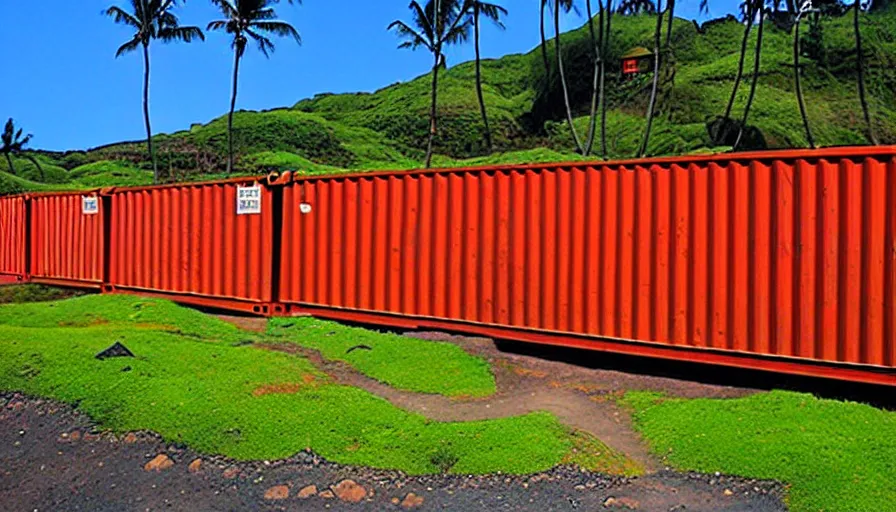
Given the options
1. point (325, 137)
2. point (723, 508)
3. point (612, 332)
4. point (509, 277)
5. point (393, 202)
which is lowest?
point (723, 508)

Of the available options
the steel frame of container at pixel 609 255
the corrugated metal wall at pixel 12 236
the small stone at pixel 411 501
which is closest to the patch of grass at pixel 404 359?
the steel frame of container at pixel 609 255

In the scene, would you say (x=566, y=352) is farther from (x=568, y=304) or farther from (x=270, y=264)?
(x=270, y=264)

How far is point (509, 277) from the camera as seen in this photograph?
857cm

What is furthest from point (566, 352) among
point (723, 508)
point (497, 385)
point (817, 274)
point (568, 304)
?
point (723, 508)

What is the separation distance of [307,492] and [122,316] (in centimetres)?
594

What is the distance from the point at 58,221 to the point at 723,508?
13.4 metres

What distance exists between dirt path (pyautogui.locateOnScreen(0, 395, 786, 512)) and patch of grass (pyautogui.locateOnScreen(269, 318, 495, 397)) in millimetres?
1947

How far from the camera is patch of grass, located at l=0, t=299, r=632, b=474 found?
5.54 metres

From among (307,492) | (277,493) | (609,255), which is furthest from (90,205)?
(307,492)

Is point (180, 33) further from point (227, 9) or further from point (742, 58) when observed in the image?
point (742, 58)

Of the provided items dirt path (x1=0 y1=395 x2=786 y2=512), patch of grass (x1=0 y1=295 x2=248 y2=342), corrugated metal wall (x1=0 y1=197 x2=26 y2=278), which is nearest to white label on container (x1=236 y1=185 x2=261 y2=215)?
patch of grass (x1=0 y1=295 x2=248 y2=342)

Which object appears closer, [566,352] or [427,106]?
[566,352]

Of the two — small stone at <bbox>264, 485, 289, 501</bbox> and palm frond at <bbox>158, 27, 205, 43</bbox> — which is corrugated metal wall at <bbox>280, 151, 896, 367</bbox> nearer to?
small stone at <bbox>264, 485, 289, 501</bbox>

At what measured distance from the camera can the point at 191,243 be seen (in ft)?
38.2
